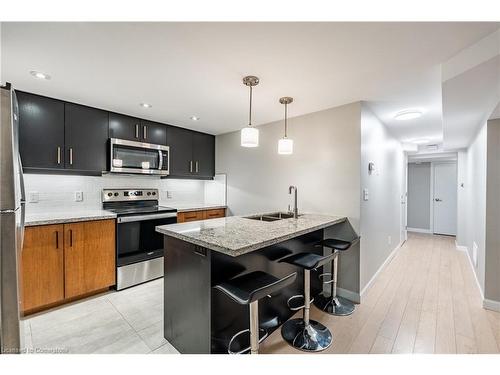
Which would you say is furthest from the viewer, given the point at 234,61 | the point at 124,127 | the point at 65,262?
the point at 124,127

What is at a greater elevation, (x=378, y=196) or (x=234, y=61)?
(x=234, y=61)

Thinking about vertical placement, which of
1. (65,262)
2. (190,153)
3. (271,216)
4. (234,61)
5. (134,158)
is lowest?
(65,262)

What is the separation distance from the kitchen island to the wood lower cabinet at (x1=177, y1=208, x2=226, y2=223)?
4.91 ft

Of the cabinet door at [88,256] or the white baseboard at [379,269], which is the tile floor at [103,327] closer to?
the cabinet door at [88,256]

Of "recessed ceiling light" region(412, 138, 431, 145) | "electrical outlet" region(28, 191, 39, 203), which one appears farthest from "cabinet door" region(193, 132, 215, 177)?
"recessed ceiling light" region(412, 138, 431, 145)

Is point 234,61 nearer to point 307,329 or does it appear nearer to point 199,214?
point 307,329

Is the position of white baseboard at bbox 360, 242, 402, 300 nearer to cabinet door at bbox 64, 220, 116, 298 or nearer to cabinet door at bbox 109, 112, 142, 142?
cabinet door at bbox 64, 220, 116, 298

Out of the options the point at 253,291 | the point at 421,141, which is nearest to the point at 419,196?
the point at 421,141

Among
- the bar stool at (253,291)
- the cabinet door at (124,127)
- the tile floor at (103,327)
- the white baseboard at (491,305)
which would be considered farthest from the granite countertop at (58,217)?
the white baseboard at (491,305)

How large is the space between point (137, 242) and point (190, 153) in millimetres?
1596

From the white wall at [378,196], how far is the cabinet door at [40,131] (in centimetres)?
328

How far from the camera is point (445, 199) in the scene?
575 centimetres

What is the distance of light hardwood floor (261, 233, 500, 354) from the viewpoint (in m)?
1.74

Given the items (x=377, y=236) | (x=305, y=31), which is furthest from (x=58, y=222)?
(x=377, y=236)
